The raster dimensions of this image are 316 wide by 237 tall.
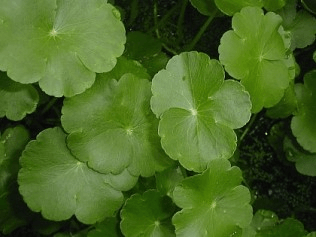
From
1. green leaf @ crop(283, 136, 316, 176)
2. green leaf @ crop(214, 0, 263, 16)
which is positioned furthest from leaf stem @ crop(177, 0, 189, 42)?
green leaf @ crop(283, 136, 316, 176)

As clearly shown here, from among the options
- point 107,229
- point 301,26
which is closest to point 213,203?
point 107,229

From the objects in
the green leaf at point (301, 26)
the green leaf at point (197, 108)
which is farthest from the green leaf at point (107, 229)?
the green leaf at point (301, 26)

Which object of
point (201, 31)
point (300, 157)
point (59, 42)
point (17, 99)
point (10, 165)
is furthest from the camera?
point (300, 157)

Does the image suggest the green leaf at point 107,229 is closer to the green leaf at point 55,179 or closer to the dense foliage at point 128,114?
the dense foliage at point 128,114

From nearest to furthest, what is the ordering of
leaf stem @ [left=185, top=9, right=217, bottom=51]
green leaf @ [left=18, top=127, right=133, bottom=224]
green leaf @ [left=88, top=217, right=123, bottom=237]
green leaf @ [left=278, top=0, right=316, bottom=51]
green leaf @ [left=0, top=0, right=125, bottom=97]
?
1. green leaf @ [left=0, top=0, right=125, bottom=97]
2. green leaf @ [left=18, top=127, right=133, bottom=224]
3. green leaf @ [left=88, top=217, right=123, bottom=237]
4. leaf stem @ [left=185, top=9, right=217, bottom=51]
5. green leaf @ [left=278, top=0, right=316, bottom=51]

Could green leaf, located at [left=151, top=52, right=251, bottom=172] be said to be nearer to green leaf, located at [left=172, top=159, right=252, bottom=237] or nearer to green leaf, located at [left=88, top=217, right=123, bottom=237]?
green leaf, located at [left=172, top=159, right=252, bottom=237]

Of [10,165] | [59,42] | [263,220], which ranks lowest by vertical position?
[263,220]

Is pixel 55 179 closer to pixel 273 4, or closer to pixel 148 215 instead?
pixel 148 215
